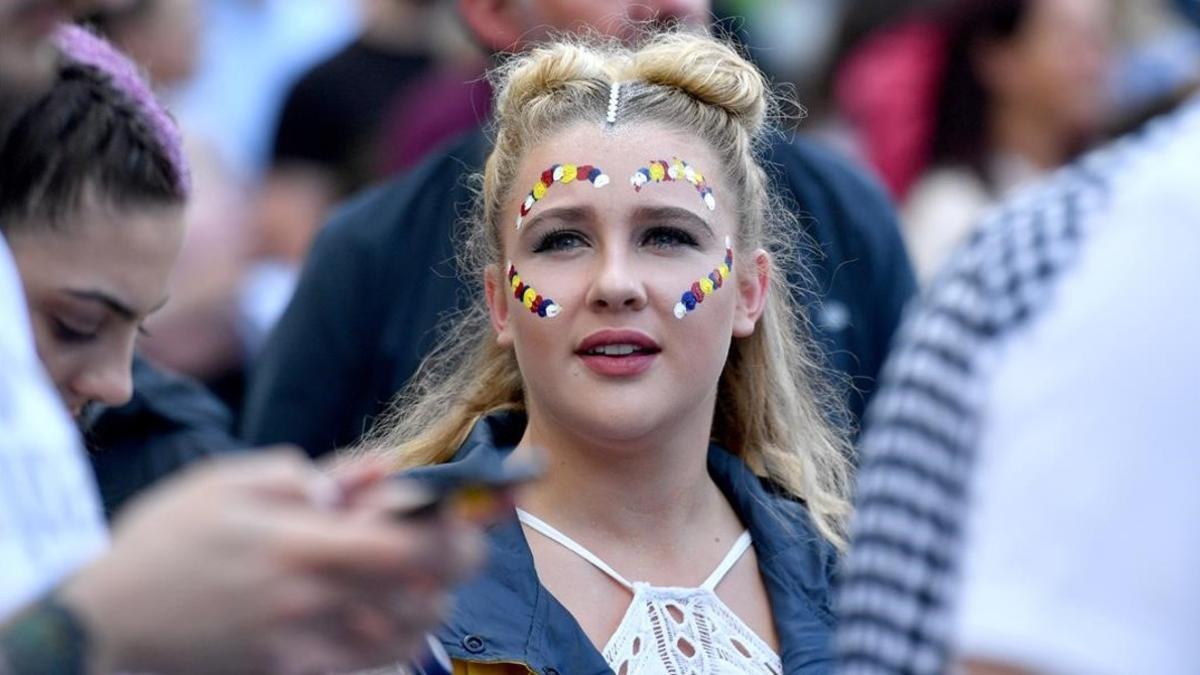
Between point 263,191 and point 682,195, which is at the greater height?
point 263,191

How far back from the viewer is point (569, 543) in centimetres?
309

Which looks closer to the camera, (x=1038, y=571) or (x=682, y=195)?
(x=1038, y=571)

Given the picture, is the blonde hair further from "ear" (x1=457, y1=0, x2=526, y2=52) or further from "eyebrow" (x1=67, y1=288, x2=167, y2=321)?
"ear" (x1=457, y1=0, x2=526, y2=52)

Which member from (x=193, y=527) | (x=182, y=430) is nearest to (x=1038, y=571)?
(x=193, y=527)

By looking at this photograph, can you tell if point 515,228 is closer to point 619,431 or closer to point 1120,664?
point 619,431

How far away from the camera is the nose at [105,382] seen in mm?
2943

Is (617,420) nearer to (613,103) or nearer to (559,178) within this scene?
(559,178)

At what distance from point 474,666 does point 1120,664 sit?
4.33 ft

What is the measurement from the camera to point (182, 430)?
3990mm

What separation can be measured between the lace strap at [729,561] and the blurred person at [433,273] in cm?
93

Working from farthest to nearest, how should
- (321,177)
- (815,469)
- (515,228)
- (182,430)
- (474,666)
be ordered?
(321,177) < (182,430) < (815,469) < (515,228) < (474,666)

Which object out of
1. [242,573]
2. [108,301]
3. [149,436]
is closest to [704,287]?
[108,301]

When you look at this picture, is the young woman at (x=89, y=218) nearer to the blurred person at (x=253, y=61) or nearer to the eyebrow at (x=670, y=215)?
the eyebrow at (x=670, y=215)

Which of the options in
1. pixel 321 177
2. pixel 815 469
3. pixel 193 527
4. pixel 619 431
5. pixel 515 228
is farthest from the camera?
pixel 321 177
